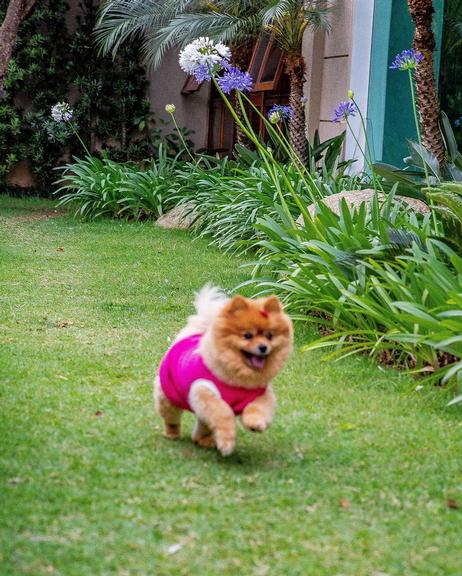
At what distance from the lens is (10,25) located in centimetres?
1318

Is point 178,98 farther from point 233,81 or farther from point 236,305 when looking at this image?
point 236,305

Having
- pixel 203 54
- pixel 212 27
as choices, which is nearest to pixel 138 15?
pixel 212 27

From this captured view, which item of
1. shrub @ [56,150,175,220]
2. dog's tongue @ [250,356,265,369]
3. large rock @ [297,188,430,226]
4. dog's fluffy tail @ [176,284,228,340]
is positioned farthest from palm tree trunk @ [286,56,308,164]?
dog's tongue @ [250,356,265,369]

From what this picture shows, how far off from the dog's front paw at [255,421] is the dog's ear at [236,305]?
15.3 inches

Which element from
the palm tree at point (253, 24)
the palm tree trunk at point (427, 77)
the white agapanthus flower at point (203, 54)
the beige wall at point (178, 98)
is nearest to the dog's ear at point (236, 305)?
the white agapanthus flower at point (203, 54)

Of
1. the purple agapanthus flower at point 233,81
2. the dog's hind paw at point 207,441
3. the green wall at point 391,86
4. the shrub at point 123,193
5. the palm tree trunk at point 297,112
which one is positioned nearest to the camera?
the dog's hind paw at point 207,441

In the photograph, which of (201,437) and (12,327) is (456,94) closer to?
(12,327)

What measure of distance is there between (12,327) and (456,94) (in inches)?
266

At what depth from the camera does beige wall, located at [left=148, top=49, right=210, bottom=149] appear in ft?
51.2

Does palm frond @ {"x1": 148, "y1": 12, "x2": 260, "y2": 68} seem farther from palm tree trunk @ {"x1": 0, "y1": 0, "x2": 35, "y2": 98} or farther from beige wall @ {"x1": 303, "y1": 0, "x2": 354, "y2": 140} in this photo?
palm tree trunk @ {"x1": 0, "y1": 0, "x2": 35, "y2": 98}

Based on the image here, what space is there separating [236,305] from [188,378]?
0.35m

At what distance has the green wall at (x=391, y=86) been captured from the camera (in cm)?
1080

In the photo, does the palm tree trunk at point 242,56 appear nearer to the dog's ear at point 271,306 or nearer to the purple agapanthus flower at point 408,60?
the purple agapanthus flower at point 408,60

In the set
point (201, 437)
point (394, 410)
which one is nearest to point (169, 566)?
point (201, 437)
